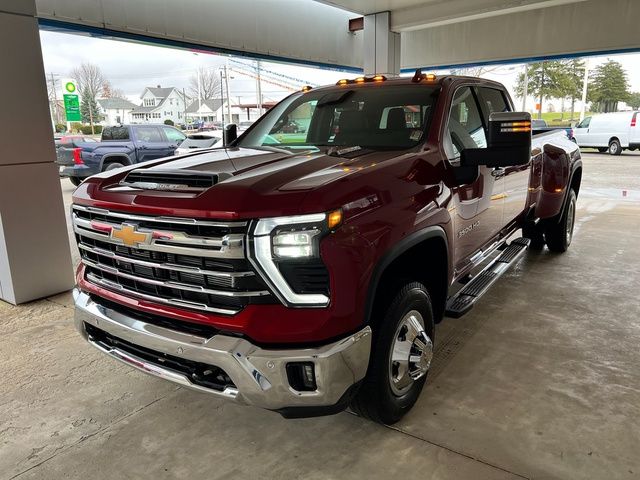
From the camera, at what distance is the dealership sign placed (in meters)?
19.2

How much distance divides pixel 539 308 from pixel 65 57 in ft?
76.6

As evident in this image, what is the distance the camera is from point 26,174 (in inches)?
176

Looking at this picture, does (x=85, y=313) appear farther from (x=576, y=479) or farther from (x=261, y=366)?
(x=576, y=479)

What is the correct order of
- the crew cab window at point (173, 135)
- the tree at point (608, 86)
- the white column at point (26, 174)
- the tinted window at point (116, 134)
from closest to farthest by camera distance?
1. the white column at point (26, 174)
2. the tinted window at point (116, 134)
3. the crew cab window at point (173, 135)
4. the tree at point (608, 86)

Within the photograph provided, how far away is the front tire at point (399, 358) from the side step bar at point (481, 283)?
404 mm

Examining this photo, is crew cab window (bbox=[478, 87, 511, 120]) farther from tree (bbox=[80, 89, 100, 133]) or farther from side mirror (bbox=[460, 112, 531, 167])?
tree (bbox=[80, 89, 100, 133])

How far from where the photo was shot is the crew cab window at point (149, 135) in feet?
44.9

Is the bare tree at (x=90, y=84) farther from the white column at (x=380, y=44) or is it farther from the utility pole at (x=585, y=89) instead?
the utility pole at (x=585, y=89)

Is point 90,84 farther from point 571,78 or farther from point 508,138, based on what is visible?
point 571,78

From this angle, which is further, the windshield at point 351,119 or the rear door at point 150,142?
the rear door at point 150,142

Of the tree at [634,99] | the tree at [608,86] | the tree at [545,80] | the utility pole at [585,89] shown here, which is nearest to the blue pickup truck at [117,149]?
the utility pole at [585,89]

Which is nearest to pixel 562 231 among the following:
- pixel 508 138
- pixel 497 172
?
pixel 497 172

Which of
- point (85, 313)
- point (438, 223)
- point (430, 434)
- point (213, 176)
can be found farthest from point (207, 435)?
point (438, 223)

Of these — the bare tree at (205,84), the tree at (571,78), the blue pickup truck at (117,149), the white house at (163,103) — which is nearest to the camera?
the blue pickup truck at (117,149)
